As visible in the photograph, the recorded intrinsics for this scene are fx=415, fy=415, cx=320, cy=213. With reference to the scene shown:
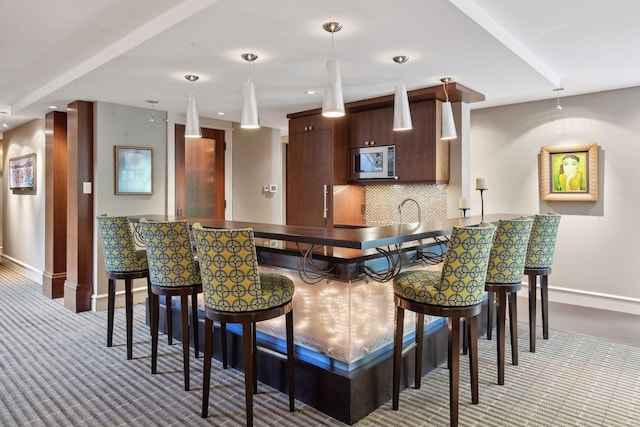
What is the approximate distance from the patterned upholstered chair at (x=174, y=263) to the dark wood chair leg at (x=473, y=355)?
5.60 ft

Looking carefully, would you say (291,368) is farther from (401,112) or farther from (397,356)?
(401,112)

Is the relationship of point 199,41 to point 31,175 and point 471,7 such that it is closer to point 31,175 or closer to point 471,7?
point 471,7

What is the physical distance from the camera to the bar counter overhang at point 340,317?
235 cm

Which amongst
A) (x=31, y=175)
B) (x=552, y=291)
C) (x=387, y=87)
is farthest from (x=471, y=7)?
A: (x=31, y=175)

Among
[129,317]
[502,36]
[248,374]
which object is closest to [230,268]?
[248,374]

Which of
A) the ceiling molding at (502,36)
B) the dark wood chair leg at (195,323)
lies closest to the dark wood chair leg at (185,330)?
the dark wood chair leg at (195,323)

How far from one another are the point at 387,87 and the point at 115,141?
123 inches

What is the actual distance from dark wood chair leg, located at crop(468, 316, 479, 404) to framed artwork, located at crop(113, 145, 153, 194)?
4.10 meters

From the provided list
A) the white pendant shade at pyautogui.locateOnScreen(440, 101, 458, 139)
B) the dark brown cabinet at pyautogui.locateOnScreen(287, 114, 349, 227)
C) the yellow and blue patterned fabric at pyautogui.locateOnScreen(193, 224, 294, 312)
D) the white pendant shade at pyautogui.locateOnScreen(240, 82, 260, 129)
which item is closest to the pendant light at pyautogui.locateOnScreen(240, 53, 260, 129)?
the white pendant shade at pyautogui.locateOnScreen(240, 82, 260, 129)

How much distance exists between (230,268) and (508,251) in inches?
71.4

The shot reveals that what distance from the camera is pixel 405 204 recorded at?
202 inches

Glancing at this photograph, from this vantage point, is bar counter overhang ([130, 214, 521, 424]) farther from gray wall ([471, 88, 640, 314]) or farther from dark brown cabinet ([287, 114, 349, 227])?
gray wall ([471, 88, 640, 314])

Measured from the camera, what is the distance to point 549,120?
510 centimetres

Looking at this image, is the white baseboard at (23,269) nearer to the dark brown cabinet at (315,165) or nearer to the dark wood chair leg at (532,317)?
the dark brown cabinet at (315,165)
